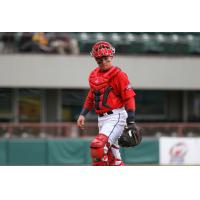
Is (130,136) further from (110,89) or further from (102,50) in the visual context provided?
(102,50)

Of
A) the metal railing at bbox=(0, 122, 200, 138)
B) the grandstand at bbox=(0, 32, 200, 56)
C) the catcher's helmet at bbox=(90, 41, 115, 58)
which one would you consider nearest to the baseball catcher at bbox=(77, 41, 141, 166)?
the catcher's helmet at bbox=(90, 41, 115, 58)

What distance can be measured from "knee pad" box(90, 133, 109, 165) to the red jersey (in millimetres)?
413

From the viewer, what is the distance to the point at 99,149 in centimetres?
806

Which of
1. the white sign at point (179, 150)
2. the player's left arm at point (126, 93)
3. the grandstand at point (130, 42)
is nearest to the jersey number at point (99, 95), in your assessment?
the player's left arm at point (126, 93)

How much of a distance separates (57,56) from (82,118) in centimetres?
1824

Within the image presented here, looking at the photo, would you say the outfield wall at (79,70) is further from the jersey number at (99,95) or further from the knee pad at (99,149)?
the knee pad at (99,149)

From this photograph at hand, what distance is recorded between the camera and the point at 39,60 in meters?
26.5

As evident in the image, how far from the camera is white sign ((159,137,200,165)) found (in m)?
23.5

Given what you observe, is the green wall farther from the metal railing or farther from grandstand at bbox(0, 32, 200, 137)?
grandstand at bbox(0, 32, 200, 137)

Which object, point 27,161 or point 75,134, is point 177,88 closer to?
point 75,134

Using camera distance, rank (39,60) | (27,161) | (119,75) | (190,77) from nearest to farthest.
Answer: (119,75)
(27,161)
(39,60)
(190,77)

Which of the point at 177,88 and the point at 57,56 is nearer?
the point at 57,56

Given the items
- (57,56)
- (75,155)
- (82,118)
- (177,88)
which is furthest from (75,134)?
(82,118)

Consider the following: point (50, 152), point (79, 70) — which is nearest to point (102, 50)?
point (50, 152)
